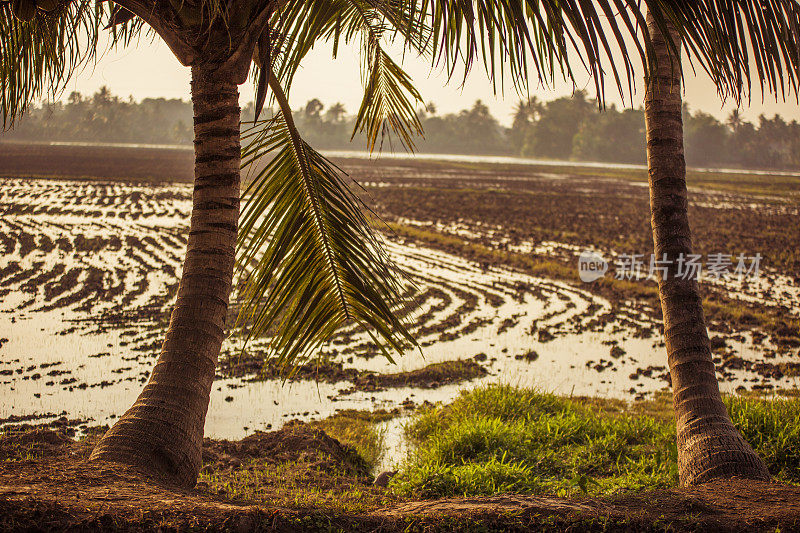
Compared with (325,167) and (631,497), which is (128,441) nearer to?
(325,167)

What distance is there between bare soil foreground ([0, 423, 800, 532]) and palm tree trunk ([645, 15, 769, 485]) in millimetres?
397

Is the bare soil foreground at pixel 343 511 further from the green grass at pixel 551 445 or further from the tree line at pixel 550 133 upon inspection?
the tree line at pixel 550 133

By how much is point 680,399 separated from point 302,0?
286 centimetres

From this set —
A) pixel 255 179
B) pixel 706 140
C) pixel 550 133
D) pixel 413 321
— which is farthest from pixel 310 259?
pixel 550 133

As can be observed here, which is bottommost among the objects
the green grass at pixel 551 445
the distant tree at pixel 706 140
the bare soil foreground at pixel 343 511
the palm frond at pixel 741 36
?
the green grass at pixel 551 445

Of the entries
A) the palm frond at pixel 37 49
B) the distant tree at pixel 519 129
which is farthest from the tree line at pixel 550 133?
the palm frond at pixel 37 49

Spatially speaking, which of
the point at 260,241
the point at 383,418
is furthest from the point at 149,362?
the point at 260,241

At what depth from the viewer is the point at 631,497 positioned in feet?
8.99

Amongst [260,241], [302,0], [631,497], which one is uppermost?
[302,0]

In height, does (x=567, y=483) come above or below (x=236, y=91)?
below

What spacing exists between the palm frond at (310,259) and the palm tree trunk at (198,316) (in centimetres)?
14

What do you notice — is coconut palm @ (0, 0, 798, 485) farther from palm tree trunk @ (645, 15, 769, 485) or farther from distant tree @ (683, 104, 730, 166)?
distant tree @ (683, 104, 730, 166)

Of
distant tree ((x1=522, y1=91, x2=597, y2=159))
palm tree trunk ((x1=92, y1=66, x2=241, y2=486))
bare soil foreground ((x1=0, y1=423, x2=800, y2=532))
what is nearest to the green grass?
bare soil foreground ((x1=0, y1=423, x2=800, y2=532))

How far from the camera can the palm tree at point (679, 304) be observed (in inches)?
127
